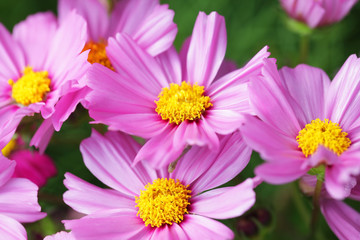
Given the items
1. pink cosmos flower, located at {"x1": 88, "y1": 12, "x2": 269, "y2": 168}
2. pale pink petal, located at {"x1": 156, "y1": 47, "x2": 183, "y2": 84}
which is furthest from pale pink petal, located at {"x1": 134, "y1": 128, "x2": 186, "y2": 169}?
pale pink petal, located at {"x1": 156, "y1": 47, "x2": 183, "y2": 84}

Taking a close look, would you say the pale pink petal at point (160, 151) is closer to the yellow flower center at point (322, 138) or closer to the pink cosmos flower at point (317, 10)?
the yellow flower center at point (322, 138)

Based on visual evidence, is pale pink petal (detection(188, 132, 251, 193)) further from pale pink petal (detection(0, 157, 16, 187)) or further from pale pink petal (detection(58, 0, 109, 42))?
pale pink petal (detection(58, 0, 109, 42))

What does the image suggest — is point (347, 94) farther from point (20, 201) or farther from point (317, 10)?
point (20, 201)

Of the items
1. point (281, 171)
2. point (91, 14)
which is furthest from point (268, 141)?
point (91, 14)

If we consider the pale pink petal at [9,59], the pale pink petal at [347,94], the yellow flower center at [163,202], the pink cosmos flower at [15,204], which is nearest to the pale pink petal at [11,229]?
the pink cosmos flower at [15,204]

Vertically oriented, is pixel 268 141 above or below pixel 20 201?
above

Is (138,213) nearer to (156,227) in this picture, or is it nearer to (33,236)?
(156,227)

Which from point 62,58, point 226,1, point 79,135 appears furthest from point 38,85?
point 226,1
